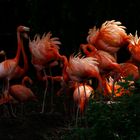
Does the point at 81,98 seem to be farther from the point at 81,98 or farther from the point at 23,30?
the point at 23,30

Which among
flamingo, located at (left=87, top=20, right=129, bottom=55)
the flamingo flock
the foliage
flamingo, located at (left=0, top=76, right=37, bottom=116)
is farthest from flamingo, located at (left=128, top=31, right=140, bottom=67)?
the foliage

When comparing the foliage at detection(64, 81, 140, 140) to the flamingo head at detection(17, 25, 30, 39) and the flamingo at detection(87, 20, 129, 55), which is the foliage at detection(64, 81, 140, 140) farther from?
the flamingo head at detection(17, 25, 30, 39)

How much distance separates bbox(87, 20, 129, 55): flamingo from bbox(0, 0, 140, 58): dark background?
110cm

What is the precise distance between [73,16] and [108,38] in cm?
155

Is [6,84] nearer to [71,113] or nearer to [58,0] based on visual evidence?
[71,113]

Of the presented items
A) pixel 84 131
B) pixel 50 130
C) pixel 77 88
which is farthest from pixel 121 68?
pixel 84 131

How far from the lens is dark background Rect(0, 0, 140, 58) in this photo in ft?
25.8

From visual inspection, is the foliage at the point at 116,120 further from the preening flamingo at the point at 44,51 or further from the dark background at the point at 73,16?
the dark background at the point at 73,16

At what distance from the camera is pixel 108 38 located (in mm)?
6613

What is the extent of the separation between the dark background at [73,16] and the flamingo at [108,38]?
110 centimetres

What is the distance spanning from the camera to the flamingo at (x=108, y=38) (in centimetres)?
662

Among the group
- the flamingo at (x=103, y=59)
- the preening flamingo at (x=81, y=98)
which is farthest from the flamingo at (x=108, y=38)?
the preening flamingo at (x=81, y=98)

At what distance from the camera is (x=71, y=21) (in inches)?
317

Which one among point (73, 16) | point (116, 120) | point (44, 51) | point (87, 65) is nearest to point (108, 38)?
point (87, 65)
